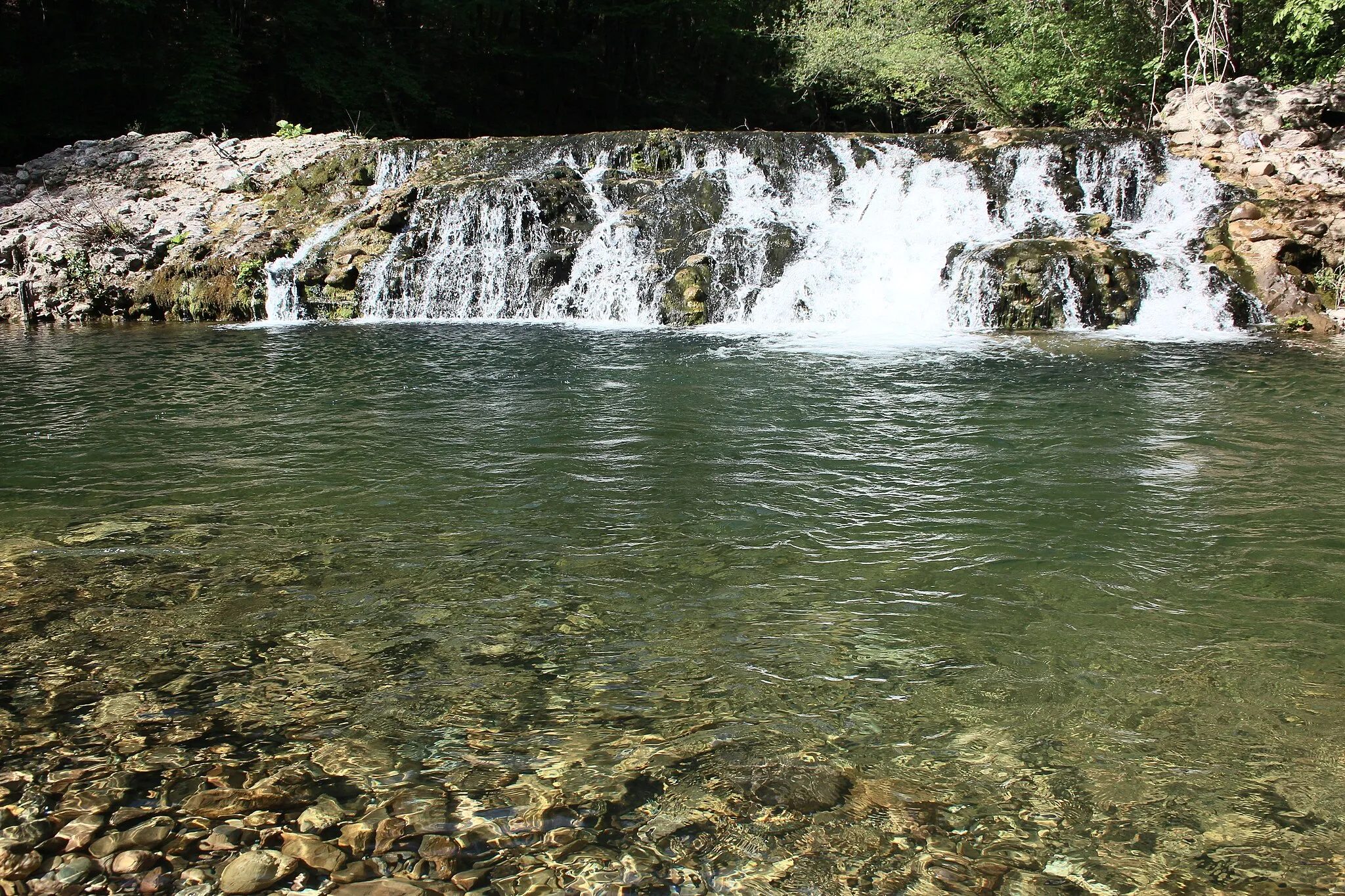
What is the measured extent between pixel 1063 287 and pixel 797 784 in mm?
12246

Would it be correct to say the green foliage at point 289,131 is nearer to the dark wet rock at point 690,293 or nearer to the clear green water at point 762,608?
the dark wet rock at point 690,293

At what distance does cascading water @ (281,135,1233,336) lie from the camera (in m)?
13.7

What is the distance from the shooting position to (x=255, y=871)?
247 cm

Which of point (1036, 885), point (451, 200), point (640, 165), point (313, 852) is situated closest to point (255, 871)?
point (313, 852)

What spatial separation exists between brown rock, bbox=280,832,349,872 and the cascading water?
39.0 feet

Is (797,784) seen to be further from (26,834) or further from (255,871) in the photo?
(26,834)

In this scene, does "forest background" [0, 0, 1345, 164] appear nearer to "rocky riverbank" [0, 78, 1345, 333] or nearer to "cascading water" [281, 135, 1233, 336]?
"rocky riverbank" [0, 78, 1345, 333]

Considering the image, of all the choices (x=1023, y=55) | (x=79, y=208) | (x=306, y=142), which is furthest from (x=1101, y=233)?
(x=79, y=208)

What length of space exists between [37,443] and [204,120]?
677 inches

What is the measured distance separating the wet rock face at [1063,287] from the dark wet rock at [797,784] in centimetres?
1142

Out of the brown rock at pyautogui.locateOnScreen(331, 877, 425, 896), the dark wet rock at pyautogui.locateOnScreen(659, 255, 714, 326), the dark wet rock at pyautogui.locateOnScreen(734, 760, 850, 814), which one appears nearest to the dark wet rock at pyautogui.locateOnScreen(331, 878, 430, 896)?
the brown rock at pyautogui.locateOnScreen(331, 877, 425, 896)

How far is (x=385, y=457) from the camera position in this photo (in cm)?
684

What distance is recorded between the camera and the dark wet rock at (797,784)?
2.83 m

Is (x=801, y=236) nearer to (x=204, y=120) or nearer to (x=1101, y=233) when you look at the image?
(x=1101, y=233)
